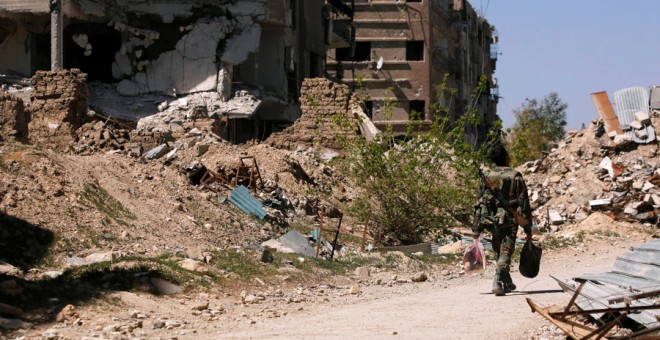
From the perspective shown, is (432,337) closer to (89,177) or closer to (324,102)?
(89,177)

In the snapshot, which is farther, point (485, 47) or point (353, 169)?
point (485, 47)

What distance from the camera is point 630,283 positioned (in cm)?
981

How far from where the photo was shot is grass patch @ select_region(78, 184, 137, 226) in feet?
53.6

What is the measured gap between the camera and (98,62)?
3428cm

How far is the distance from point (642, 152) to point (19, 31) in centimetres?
1677

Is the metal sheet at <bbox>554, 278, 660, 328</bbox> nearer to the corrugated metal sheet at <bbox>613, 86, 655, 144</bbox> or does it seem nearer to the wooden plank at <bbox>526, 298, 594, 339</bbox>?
the wooden plank at <bbox>526, 298, 594, 339</bbox>

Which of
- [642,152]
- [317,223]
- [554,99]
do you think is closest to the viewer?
[317,223]

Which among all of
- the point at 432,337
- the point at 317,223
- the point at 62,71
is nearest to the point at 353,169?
the point at 317,223

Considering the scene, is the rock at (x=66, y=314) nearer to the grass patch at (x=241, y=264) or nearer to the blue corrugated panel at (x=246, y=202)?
the grass patch at (x=241, y=264)

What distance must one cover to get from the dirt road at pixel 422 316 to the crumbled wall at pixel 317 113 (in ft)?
45.0

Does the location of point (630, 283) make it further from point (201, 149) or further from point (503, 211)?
point (201, 149)

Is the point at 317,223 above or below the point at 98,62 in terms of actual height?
below

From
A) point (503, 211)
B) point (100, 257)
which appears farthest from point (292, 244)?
point (503, 211)

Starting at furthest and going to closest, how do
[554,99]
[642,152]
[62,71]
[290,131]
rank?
[554,99], [290,131], [642,152], [62,71]
